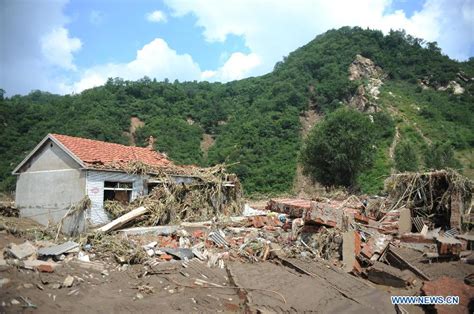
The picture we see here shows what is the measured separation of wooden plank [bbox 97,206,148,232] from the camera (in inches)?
509

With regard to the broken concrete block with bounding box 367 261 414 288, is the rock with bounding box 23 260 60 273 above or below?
above

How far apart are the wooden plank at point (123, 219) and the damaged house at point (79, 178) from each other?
4.55ft

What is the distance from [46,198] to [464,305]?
53.2ft

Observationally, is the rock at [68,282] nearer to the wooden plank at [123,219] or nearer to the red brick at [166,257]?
the red brick at [166,257]

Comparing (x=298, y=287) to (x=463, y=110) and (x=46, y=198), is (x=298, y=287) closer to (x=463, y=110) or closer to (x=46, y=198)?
(x=46, y=198)

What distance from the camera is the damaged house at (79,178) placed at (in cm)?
1447

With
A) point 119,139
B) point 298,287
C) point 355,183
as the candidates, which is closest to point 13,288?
point 298,287

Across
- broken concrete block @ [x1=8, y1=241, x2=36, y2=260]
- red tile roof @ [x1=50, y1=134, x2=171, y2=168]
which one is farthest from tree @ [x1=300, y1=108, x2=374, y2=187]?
broken concrete block @ [x1=8, y1=241, x2=36, y2=260]

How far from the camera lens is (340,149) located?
2886 cm

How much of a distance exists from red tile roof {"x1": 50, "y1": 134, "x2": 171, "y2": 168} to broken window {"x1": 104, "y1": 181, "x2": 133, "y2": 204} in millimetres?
870

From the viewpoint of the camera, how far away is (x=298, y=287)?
7.95m

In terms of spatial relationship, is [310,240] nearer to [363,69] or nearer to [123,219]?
[123,219]

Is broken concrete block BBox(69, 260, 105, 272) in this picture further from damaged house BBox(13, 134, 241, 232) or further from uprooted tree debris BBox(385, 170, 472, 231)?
uprooted tree debris BBox(385, 170, 472, 231)

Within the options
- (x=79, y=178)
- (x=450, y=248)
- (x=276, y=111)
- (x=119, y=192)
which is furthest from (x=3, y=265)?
(x=276, y=111)
